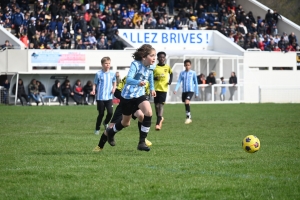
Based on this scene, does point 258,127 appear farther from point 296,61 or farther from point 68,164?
point 296,61

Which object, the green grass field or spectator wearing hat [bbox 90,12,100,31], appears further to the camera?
spectator wearing hat [bbox 90,12,100,31]

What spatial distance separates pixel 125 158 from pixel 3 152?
2457 mm

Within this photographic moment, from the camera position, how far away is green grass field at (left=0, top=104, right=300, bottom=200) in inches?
291

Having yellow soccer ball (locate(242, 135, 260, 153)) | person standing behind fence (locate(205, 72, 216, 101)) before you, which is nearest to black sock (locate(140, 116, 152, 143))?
yellow soccer ball (locate(242, 135, 260, 153))

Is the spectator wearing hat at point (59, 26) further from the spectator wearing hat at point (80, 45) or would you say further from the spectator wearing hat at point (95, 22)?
the spectator wearing hat at point (95, 22)

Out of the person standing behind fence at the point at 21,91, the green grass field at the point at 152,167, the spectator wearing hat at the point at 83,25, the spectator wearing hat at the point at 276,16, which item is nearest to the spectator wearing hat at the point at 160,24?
the spectator wearing hat at the point at 83,25

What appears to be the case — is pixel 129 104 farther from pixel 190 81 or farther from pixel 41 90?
pixel 41 90

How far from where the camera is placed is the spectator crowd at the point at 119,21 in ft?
118

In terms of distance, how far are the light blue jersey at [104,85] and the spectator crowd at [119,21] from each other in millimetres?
19084

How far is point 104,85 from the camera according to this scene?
16938 millimetres

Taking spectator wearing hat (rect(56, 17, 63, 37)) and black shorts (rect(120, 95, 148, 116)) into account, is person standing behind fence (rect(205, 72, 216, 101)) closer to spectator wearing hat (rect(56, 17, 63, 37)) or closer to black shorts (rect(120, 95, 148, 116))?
spectator wearing hat (rect(56, 17, 63, 37))

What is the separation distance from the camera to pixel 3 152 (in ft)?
38.5

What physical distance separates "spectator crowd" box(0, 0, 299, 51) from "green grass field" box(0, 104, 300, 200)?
19778mm

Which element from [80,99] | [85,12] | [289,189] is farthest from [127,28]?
[289,189]
